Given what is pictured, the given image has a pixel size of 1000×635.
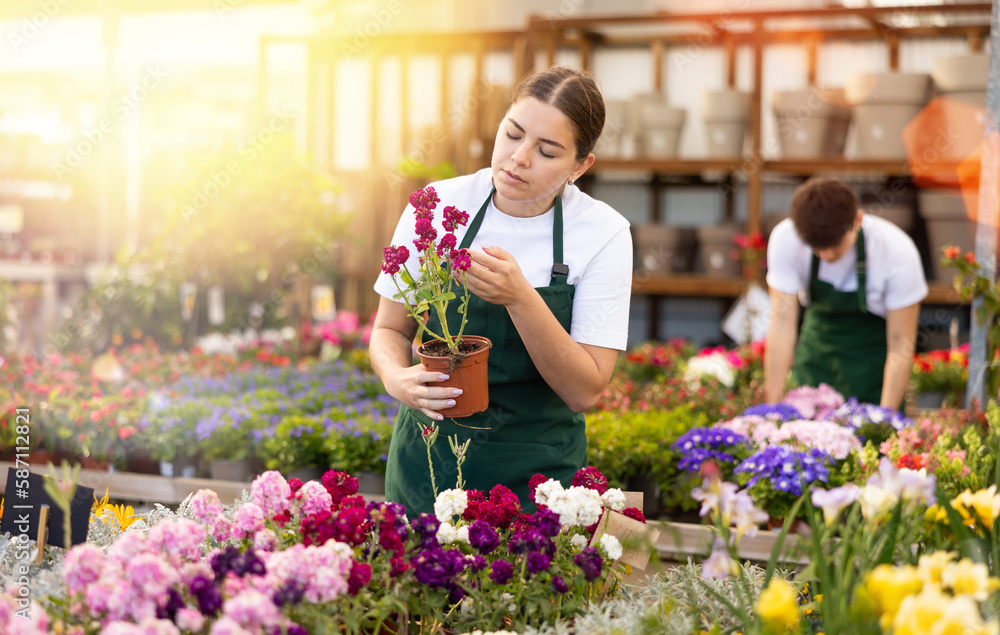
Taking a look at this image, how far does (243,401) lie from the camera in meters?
3.18

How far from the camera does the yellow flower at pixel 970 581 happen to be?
82cm

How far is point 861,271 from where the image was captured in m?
2.90

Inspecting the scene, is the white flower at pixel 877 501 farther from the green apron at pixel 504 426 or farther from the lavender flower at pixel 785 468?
the lavender flower at pixel 785 468

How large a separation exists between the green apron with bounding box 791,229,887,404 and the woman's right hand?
199 cm

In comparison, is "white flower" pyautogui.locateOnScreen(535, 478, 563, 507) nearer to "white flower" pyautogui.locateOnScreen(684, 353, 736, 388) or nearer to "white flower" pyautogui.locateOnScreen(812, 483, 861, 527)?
"white flower" pyautogui.locateOnScreen(812, 483, 861, 527)

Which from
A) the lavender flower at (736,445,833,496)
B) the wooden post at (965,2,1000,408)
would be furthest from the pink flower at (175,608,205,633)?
the wooden post at (965,2,1000,408)

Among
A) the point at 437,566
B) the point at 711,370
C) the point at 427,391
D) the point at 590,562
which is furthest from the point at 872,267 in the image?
the point at 437,566

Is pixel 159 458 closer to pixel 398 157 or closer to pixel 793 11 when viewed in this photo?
pixel 398 157

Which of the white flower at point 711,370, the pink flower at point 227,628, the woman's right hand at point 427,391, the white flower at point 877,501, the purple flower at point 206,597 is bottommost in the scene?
the white flower at point 711,370

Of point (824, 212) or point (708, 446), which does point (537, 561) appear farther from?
point (824, 212)

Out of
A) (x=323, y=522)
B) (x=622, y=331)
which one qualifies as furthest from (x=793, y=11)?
(x=323, y=522)

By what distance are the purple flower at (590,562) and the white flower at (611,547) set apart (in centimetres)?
2

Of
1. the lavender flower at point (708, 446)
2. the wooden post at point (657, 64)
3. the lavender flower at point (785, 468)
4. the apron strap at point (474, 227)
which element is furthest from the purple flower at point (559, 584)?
the wooden post at point (657, 64)

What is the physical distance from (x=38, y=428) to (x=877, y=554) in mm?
2809
